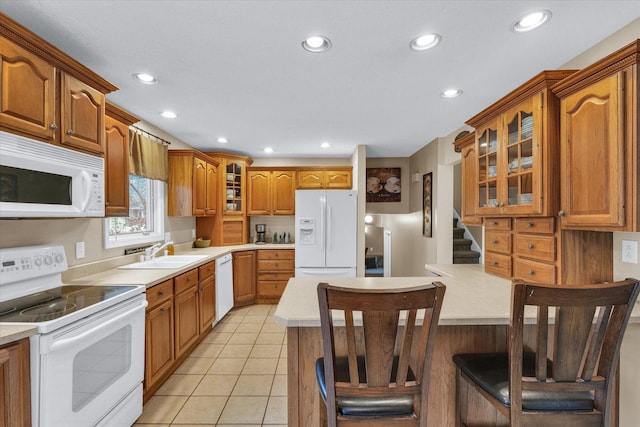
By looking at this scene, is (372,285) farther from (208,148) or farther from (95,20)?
(208,148)

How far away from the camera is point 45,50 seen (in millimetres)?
1558

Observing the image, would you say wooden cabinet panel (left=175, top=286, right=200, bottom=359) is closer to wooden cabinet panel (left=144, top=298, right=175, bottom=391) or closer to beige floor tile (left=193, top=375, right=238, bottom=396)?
wooden cabinet panel (left=144, top=298, right=175, bottom=391)

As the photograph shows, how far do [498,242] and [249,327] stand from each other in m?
2.92

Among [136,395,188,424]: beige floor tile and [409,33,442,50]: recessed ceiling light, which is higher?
[409,33,442,50]: recessed ceiling light

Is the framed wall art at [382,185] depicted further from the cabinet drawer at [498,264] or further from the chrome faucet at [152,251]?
the chrome faucet at [152,251]

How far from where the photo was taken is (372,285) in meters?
1.93

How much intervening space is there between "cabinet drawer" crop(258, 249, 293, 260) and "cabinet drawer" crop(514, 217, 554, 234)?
3161 millimetres

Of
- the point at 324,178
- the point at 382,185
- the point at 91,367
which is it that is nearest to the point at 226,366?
the point at 91,367

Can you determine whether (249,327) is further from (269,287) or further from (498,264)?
(498,264)

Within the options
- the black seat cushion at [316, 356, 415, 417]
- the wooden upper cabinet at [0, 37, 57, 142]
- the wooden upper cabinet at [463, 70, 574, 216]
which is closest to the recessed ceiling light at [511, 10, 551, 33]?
the wooden upper cabinet at [463, 70, 574, 216]

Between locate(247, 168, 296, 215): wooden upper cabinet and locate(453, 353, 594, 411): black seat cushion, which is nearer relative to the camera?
locate(453, 353, 594, 411): black seat cushion

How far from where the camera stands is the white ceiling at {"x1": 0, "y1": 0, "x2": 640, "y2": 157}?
1.49 meters

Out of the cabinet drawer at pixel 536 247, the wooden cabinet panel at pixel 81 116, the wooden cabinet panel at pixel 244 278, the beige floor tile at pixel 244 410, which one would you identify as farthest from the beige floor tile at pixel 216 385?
the cabinet drawer at pixel 536 247

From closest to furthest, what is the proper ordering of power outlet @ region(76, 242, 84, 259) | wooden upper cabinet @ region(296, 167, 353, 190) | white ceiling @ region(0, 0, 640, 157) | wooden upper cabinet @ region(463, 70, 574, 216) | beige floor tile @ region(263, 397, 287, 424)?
white ceiling @ region(0, 0, 640, 157)
wooden upper cabinet @ region(463, 70, 574, 216)
beige floor tile @ region(263, 397, 287, 424)
power outlet @ region(76, 242, 84, 259)
wooden upper cabinet @ region(296, 167, 353, 190)
